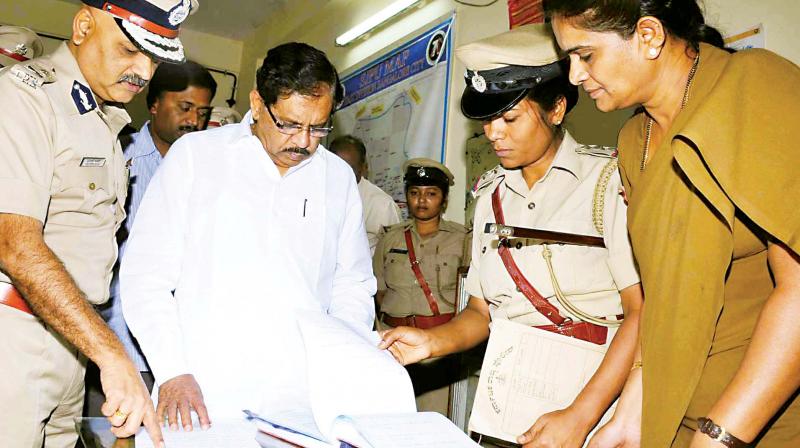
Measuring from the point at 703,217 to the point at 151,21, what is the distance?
1.29 meters

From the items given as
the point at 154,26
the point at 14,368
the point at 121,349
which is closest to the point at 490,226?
the point at 121,349

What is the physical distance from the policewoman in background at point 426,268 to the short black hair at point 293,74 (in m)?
2.06

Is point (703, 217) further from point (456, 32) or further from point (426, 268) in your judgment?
point (456, 32)

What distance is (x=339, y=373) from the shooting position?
97 centimetres

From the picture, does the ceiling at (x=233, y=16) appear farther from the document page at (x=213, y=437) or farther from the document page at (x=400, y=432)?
the document page at (x=400, y=432)

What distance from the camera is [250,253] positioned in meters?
1.52

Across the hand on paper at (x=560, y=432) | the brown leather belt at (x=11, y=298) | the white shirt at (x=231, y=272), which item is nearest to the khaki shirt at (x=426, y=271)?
the white shirt at (x=231, y=272)

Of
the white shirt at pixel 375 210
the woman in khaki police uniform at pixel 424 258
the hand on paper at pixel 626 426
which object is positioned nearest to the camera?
the hand on paper at pixel 626 426

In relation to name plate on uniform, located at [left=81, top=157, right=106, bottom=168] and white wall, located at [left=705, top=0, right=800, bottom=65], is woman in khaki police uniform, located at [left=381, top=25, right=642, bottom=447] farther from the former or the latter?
white wall, located at [left=705, top=0, right=800, bottom=65]

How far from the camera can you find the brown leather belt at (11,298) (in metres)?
1.32

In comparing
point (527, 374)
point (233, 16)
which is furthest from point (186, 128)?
point (233, 16)

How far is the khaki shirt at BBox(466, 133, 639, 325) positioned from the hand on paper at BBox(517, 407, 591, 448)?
0.27 meters

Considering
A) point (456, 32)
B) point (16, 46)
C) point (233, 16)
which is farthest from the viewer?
point (233, 16)

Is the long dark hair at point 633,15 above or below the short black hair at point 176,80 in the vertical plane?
below
